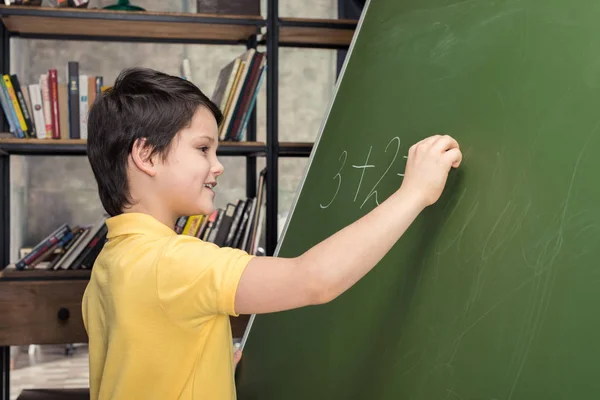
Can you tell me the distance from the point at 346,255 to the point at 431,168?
16 centimetres

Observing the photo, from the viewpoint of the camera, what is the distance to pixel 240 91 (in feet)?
8.30

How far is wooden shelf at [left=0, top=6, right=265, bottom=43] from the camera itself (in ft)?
7.90

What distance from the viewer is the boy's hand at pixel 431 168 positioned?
2.81 feet

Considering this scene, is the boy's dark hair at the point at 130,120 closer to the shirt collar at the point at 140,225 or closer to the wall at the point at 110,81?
the shirt collar at the point at 140,225

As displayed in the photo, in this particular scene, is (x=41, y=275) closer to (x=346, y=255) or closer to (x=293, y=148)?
(x=293, y=148)

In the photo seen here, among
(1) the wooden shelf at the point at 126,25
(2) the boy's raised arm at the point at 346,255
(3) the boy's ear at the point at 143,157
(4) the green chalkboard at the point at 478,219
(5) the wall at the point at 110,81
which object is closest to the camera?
(4) the green chalkboard at the point at 478,219

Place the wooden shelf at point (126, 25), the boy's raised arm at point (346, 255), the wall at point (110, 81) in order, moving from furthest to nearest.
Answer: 1. the wall at point (110, 81)
2. the wooden shelf at point (126, 25)
3. the boy's raised arm at point (346, 255)

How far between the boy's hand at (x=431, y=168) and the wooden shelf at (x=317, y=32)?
1693 millimetres

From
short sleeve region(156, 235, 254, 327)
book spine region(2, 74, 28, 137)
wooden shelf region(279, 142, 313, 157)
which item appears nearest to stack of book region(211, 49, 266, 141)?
wooden shelf region(279, 142, 313, 157)

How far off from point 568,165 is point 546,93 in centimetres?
10

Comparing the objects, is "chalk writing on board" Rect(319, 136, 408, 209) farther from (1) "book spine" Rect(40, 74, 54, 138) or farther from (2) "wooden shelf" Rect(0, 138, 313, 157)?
(1) "book spine" Rect(40, 74, 54, 138)

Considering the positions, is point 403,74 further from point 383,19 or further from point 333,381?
point 333,381

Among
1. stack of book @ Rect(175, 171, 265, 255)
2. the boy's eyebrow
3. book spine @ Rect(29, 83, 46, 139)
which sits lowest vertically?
stack of book @ Rect(175, 171, 265, 255)

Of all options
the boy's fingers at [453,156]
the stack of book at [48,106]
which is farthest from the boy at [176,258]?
the stack of book at [48,106]
